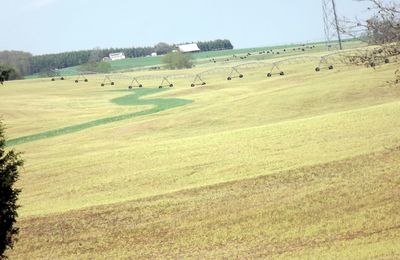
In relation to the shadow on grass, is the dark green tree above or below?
above

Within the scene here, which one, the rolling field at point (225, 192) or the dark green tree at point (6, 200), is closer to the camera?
the dark green tree at point (6, 200)

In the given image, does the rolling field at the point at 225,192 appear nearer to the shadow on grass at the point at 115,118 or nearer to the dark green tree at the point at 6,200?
the dark green tree at the point at 6,200

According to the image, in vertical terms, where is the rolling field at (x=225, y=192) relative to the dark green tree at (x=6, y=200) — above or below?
below

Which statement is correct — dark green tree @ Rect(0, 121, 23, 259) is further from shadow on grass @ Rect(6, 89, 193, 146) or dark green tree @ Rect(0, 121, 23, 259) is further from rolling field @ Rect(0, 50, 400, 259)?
shadow on grass @ Rect(6, 89, 193, 146)

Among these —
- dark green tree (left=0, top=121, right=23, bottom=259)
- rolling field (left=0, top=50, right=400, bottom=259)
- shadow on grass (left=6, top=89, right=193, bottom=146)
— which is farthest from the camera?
shadow on grass (left=6, top=89, right=193, bottom=146)

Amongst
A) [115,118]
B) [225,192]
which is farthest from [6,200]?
[115,118]

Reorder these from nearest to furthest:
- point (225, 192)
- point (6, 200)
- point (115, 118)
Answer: point (6, 200) → point (225, 192) → point (115, 118)

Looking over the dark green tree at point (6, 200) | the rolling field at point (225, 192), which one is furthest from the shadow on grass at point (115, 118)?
the dark green tree at point (6, 200)

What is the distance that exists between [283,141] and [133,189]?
10.2 m

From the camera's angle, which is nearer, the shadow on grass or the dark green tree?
the dark green tree

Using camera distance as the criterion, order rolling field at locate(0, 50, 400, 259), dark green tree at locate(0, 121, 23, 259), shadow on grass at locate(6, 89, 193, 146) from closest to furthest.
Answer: dark green tree at locate(0, 121, 23, 259) → rolling field at locate(0, 50, 400, 259) → shadow on grass at locate(6, 89, 193, 146)

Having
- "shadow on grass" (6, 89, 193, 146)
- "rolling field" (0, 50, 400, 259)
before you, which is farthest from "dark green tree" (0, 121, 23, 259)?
"shadow on grass" (6, 89, 193, 146)

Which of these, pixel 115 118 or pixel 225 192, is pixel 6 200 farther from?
pixel 115 118

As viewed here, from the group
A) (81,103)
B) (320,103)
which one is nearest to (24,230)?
(320,103)
